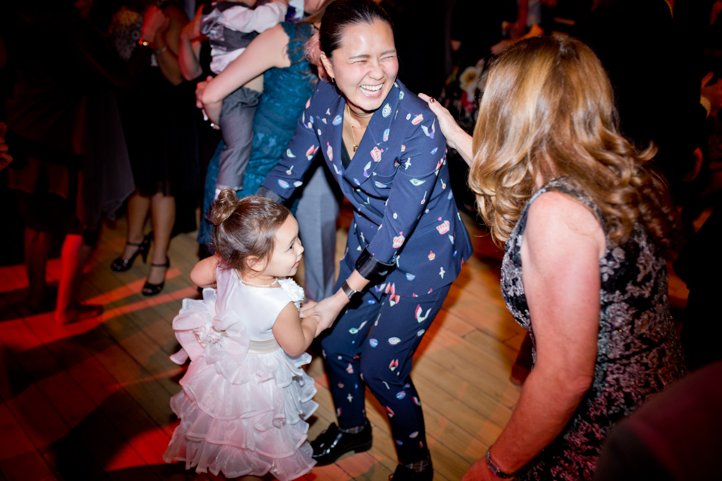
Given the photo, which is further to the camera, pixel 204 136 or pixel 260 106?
pixel 204 136

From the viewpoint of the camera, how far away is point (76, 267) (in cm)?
290

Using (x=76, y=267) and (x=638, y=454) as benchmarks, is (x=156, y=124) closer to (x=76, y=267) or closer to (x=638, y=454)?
(x=76, y=267)

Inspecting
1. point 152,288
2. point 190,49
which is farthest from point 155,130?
point 152,288

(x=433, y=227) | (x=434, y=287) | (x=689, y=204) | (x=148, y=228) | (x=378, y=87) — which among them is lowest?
(x=148, y=228)

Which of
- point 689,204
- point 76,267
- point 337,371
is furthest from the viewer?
point 689,204

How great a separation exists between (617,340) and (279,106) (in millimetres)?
1696

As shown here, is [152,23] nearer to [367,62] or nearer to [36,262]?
[36,262]

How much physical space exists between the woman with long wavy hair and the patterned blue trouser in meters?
0.54

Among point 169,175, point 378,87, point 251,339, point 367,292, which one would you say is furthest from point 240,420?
point 169,175

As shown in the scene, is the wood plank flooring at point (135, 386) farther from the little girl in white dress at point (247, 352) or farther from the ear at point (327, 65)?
the ear at point (327, 65)

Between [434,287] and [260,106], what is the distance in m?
1.20

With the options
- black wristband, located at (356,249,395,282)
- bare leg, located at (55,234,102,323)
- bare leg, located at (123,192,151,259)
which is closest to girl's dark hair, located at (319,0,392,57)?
black wristband, located at (356,249,395,282)

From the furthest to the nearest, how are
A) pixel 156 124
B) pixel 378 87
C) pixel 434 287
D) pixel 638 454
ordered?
pixel 156 124
pixel 434 287
pixel 378 87
pixel 638 454

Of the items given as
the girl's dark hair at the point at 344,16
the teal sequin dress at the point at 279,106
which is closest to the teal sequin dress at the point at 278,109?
the teal sequin dress at the point at 279,106
